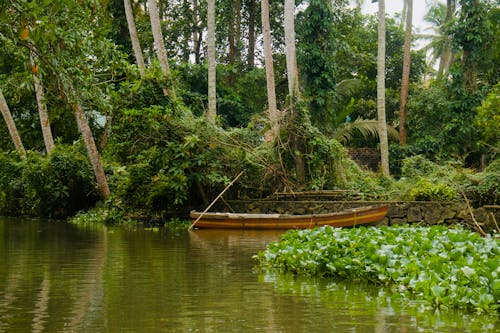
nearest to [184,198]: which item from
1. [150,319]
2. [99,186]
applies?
[99,186]

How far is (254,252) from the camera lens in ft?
39.6

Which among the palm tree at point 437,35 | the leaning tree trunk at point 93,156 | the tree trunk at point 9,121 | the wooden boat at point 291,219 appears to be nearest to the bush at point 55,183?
the leaning tree trunk at point 93,156

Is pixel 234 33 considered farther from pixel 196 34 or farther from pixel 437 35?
pixel 437 35

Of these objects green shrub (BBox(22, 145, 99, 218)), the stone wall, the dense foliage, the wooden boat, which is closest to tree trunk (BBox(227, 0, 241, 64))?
the dense foliage

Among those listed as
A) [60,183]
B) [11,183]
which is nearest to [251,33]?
[60,183]

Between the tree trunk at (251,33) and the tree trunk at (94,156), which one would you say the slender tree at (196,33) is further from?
the tree trunk at (94,156)

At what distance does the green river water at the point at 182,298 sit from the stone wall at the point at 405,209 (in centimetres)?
615

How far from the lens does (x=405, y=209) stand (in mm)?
17344

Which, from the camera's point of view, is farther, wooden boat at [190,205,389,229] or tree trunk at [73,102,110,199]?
tree trunk at [73,102,110,199]

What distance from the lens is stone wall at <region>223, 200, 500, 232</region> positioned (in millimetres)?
16344

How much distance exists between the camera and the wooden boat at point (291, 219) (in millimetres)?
16328

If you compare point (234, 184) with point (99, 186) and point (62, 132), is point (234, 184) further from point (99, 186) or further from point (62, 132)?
point (62, 132)

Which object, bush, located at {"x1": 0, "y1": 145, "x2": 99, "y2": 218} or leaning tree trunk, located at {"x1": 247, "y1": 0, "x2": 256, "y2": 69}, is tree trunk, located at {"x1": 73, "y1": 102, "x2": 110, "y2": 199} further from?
leaning tree trunk, located at {"x1": 247, "y1": 0, "x2": 256, "y2": 69}

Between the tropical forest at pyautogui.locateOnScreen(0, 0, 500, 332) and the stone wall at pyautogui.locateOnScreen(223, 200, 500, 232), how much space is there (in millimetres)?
35
